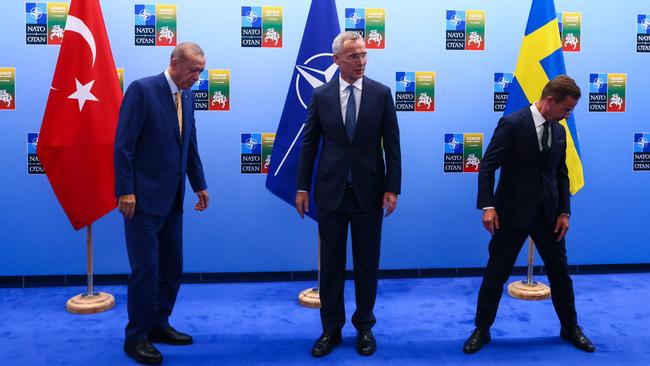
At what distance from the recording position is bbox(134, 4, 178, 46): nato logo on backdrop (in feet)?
15.4

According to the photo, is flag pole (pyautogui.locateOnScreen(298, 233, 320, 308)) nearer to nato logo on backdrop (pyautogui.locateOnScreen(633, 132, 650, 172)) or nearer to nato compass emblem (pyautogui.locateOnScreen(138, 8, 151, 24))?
Result: nato compass emblem (pyautogui.locateOnScreen(138, 8, 151, 24))

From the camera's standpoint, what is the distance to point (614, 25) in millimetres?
5031

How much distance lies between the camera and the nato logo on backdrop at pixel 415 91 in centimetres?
492

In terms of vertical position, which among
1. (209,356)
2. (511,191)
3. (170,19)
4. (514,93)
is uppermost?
(170,19)

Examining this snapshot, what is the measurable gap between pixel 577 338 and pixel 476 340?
0.56 m

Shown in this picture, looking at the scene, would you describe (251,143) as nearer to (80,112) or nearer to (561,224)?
(80,112)

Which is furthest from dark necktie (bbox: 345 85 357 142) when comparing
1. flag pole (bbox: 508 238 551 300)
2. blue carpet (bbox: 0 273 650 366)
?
flag pole (bbox: 508 238 551 300)

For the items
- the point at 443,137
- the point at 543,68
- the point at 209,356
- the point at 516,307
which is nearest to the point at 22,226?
the point at 209,356

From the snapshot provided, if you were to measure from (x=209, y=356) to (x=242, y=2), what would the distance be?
261 cm

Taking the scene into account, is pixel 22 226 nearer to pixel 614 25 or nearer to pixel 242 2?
pixel 242 2

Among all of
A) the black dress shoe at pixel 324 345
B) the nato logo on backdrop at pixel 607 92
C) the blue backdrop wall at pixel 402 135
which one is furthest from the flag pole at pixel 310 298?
the nato logo on backdrop at pixel 607 92

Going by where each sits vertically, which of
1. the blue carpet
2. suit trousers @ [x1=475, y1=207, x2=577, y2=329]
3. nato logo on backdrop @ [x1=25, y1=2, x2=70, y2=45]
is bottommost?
the blue carpet

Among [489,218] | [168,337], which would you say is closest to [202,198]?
[168,337]

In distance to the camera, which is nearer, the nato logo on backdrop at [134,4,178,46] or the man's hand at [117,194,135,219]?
the man's hand at [117,194,135,219]
